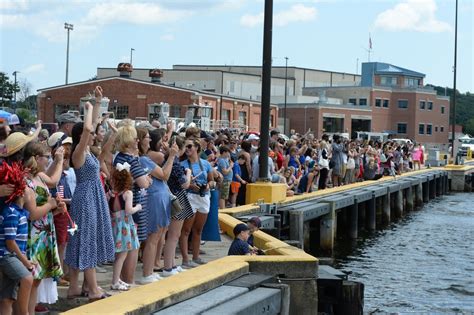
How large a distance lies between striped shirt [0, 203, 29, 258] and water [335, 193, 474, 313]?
890 cm

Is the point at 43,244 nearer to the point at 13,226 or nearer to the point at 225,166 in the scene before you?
the point at 13,226

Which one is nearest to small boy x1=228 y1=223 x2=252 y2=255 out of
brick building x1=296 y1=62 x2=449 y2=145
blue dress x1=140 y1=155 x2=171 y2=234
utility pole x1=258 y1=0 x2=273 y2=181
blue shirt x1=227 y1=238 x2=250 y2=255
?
blue shirt x1=227 y1=238 x2=250 y2=255

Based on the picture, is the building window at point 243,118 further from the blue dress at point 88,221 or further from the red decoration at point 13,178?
the red decoration at point 13,178

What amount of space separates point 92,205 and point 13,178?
59.9 inches

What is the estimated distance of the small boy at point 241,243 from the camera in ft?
35.5

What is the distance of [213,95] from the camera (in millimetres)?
64125

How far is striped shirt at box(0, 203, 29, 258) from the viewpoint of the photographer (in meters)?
6.88

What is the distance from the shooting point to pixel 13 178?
6871mm

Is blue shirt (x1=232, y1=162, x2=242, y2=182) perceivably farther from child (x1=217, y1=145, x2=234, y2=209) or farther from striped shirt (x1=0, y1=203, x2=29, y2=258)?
striped shirt (x1=0, y1=203, x2=29, y2=258)

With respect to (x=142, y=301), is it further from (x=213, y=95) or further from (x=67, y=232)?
(x=213, y=95)

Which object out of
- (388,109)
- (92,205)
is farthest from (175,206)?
(388,109)

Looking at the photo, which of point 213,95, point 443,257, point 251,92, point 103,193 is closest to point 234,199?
point 443,257

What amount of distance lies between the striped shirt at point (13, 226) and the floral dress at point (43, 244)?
31 cm

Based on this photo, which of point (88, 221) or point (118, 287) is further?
point (118, 287)
